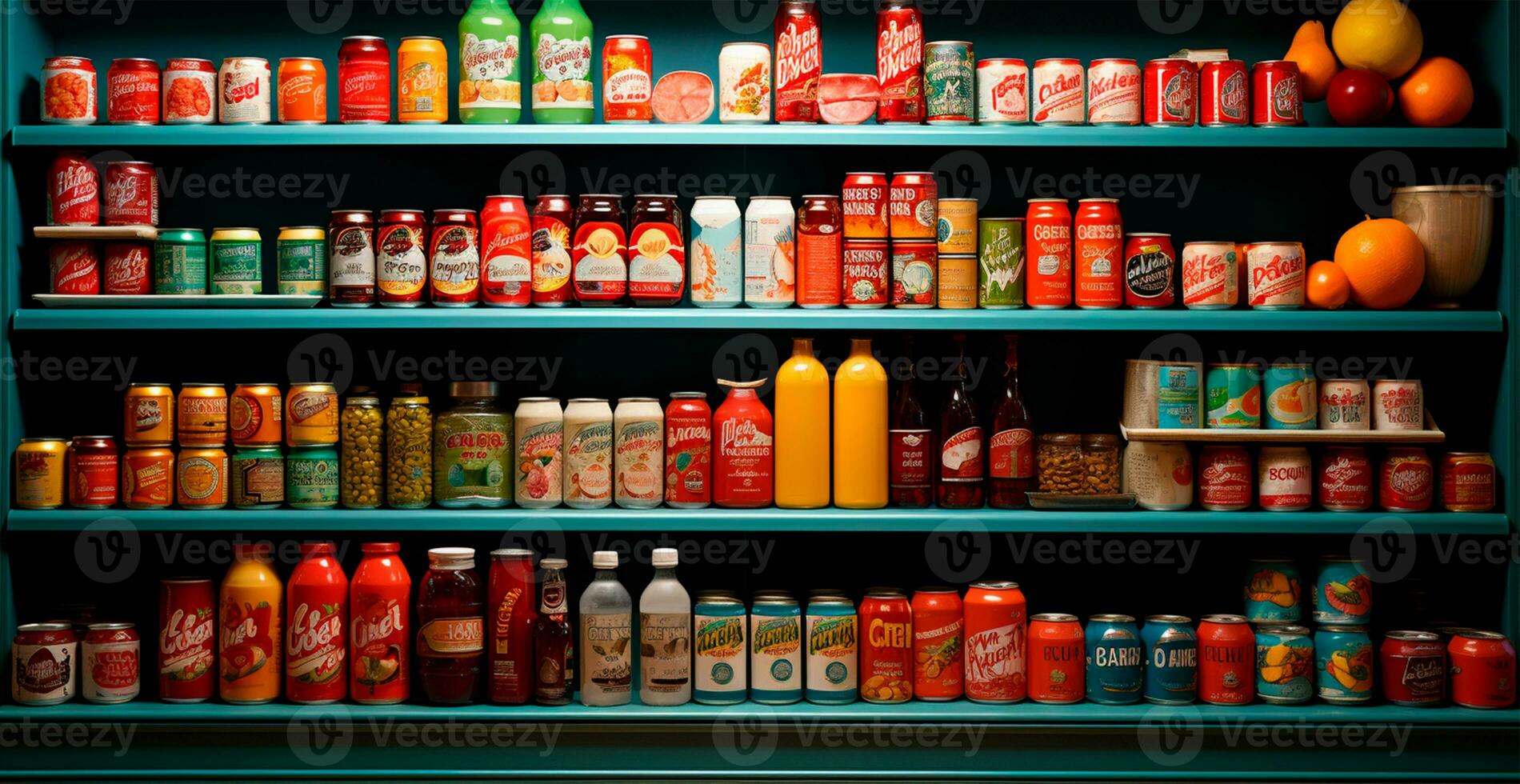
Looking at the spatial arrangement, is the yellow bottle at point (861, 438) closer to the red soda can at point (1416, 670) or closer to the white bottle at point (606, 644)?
the white bottle at point (606, 644)

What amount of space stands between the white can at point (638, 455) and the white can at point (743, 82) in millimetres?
574

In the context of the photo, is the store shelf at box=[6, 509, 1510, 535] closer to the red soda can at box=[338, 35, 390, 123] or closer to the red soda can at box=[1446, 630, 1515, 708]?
the red soda can at box=[1446, 630, 1515, 708]

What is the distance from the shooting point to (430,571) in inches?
95.6

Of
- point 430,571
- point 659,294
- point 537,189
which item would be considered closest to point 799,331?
point 659,294

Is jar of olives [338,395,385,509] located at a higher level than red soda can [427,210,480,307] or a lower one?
lower

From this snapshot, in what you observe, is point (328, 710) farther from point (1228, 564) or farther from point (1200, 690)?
point (1228, 564)

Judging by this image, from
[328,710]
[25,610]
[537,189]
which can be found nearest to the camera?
[328,710]

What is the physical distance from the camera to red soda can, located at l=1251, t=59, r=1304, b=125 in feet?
8.12

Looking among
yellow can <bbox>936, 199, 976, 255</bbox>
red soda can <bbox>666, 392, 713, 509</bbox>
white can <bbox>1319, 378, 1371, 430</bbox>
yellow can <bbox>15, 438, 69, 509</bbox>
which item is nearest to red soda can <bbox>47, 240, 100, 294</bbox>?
yellow can <bbox>15, 438, 69, 509</bbox>

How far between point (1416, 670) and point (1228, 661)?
34 centimetres

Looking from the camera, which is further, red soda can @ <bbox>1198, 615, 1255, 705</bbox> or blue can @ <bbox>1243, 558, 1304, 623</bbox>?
blue can @ <bbox>1243, 558, 1304, 623</bbox>

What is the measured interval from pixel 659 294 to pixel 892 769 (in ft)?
3.25

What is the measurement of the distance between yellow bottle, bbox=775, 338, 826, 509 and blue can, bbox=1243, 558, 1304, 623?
34.0 inches

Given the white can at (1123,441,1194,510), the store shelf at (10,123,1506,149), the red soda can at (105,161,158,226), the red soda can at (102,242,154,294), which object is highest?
the store shelf at (10,123,1506,149)
